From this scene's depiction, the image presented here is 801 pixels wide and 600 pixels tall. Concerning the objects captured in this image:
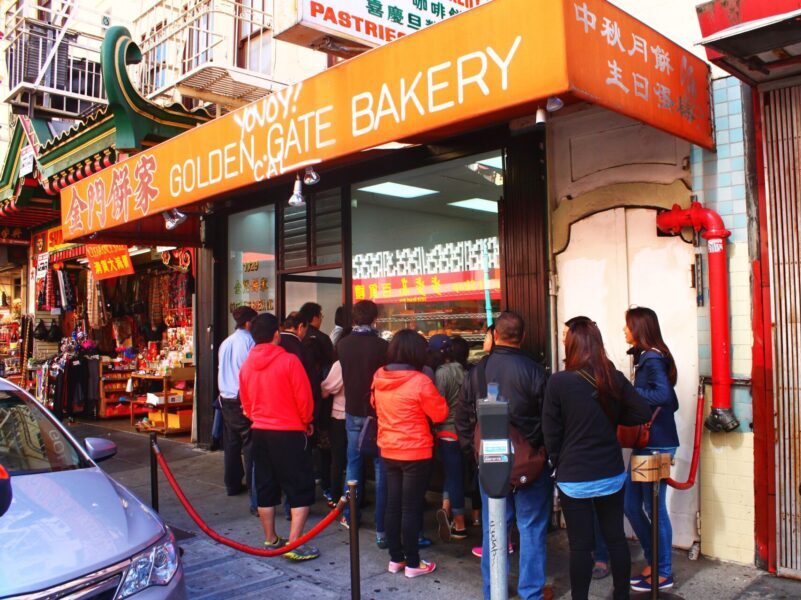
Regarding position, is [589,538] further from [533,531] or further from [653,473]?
[653,473]

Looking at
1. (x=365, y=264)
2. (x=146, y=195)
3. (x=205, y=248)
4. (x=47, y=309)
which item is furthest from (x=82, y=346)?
(x=365, y=264)

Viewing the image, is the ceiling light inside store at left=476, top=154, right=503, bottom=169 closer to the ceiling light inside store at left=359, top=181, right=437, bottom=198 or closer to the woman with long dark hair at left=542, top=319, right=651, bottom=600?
the ceiling light inside store at left=359, top=181, right=437, bottom=198

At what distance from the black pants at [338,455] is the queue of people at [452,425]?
0.06 ft

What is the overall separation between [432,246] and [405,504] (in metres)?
3.37

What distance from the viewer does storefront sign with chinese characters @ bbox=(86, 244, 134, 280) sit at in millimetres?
11289

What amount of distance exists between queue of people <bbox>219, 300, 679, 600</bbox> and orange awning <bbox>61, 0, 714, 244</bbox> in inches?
53.4

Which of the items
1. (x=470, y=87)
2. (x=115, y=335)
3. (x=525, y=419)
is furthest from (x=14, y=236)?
(x=525, y=419)

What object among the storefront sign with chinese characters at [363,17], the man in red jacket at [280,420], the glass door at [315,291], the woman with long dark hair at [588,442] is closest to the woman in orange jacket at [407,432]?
the man in red jacket at [280,420]

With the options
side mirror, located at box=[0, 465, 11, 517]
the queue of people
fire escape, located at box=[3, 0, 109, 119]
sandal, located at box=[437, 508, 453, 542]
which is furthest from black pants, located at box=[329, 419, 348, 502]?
fire escape, located at box=[3, 0, 109, 119]

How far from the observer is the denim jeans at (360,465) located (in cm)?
534

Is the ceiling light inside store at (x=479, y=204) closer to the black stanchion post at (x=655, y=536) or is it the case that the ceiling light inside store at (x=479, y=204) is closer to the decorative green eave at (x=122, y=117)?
the black stanchion post at (x=655, y=536)

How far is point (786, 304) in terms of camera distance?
15.2 feet

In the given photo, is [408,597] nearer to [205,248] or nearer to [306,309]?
[306,309]

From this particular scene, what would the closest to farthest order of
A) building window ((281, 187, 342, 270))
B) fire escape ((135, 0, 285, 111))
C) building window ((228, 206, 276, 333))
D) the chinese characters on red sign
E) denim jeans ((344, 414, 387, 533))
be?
1. denim jeans ((344, 414, 387, 533))
2. the chinese characters on red sign
3. building window ((281, 187, 342, 270))
4. fire escape ((135, 0, 285, 111))
5. building window ((228, 206, 276, 333))
